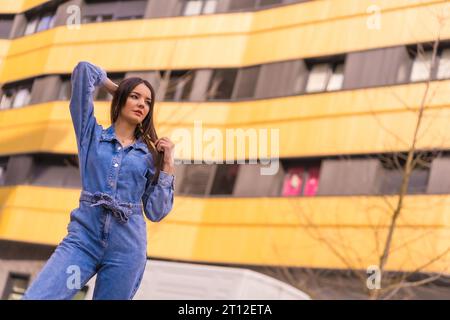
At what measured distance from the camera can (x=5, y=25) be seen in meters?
32.6

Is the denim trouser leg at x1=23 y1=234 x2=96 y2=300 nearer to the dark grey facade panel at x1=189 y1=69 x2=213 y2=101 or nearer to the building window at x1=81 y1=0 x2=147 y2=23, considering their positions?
the dark grey facade panel at x1=189 y1=69 x2=213 y2=101

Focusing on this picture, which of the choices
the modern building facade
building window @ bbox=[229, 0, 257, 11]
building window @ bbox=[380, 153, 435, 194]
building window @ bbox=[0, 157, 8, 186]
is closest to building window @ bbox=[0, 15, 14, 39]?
the modern building facade

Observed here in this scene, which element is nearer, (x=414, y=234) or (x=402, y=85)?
(x=414, y=234)

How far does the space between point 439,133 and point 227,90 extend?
7553 millimetres

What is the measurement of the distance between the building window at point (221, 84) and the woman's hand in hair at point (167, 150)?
20592mm

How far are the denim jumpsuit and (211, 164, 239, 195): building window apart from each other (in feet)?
61.2

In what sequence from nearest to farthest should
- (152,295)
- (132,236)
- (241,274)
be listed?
(132,236) → (241,274) → (152,295)

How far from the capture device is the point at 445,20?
737 inches

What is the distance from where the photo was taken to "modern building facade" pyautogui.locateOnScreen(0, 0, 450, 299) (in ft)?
60.1

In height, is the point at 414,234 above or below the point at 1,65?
below

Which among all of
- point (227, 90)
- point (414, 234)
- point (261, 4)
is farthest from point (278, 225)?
point (261, 4)

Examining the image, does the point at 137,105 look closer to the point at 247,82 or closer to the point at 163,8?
the point at 247,82

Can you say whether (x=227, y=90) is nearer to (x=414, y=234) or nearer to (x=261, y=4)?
(x=261, y=4)

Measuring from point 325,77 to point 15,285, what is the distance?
11.8 m
